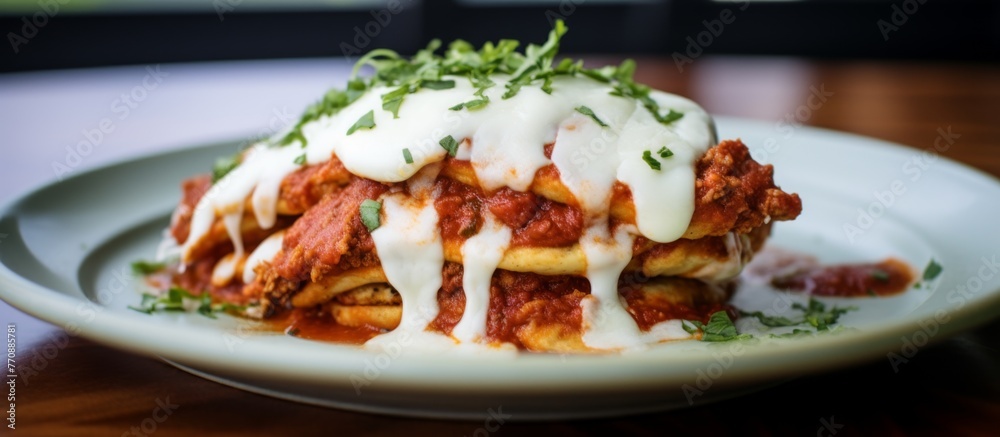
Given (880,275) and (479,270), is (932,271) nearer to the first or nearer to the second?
(880,275)

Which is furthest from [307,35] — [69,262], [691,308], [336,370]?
[336,370]

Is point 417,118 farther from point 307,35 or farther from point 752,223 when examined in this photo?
point 307,35

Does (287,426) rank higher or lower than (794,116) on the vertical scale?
higher

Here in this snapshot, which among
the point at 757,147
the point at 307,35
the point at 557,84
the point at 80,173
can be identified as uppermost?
the point at 557,84
